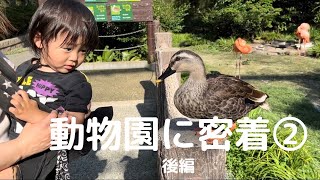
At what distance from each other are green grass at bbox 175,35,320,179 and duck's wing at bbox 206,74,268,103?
1.64ft

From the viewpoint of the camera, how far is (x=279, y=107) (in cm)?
546

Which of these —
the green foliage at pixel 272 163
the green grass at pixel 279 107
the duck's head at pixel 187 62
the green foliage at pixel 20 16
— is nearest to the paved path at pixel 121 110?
the green grass at pixel 279 107

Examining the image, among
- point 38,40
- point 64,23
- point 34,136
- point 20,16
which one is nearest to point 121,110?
point 38,40

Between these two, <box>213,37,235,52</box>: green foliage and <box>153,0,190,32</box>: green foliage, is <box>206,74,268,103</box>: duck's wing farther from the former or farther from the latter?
<box>153,0,190,32</box>: green foliage

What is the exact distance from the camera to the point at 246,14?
12484 mm

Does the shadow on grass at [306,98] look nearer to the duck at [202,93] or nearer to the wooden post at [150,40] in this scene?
the wooden post at [150,40]

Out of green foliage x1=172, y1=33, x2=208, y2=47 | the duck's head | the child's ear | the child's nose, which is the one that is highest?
the child's ear

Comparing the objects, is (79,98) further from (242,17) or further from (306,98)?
(242,17)

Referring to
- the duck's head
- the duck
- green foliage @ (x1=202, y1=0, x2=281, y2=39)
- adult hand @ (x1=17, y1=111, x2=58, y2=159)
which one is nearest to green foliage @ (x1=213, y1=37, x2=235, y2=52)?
green foliage @ (x1=202, y1=0, x2=281, y2=39)

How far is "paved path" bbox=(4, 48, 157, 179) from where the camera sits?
168 inches

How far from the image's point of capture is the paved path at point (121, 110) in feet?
14.0

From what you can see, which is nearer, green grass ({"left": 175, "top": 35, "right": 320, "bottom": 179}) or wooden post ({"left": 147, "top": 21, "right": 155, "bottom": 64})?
green grass ({"left": 175, "top": 35, "right": 320, "bottom": 179})

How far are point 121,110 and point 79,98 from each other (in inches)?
179

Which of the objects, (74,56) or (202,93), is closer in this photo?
(74,56)
